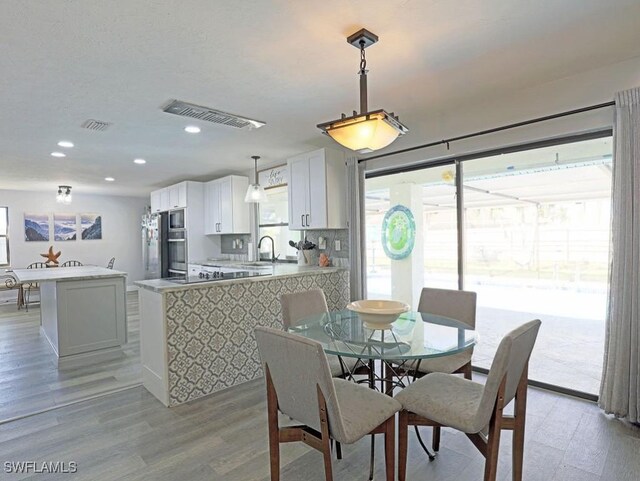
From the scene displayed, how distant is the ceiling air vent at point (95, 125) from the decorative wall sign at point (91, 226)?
566 centimetres

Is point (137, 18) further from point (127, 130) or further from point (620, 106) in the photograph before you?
point (620, 106)

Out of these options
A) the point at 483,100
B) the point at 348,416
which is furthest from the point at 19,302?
the point at 483,100

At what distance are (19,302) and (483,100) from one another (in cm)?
816

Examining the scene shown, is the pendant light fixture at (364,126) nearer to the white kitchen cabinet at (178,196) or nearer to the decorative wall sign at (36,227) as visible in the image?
the white kitchen cabinet at (178,196)

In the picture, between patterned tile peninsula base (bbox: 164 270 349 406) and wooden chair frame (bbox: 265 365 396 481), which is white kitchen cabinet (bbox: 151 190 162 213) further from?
wooden chair frame (bbox: 265 365 396 481)

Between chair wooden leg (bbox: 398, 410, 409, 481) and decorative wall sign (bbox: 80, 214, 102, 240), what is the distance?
8.60m

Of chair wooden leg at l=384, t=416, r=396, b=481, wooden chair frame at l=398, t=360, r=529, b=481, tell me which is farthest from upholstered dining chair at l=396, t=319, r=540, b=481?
chair wooden leg at l=384, t=416, r=396, b=481

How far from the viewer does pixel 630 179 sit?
2412 millimetres

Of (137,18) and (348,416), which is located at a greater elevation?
(137,18)

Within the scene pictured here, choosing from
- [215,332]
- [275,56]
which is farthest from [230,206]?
[275,56]

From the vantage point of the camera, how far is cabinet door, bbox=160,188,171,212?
6633mm

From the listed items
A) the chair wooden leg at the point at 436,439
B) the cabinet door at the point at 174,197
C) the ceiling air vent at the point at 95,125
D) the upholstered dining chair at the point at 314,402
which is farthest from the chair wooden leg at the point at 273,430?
the cabinet door at the point at 174,197

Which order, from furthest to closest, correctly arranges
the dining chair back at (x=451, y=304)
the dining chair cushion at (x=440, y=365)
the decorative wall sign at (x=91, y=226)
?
the decorative wall sign at (x=91, y=226) < the dining chair back at (x=451, y=304) < the dining chair cushion at (x=440, y=365)

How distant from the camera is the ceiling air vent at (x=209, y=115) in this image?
9.68 feet
